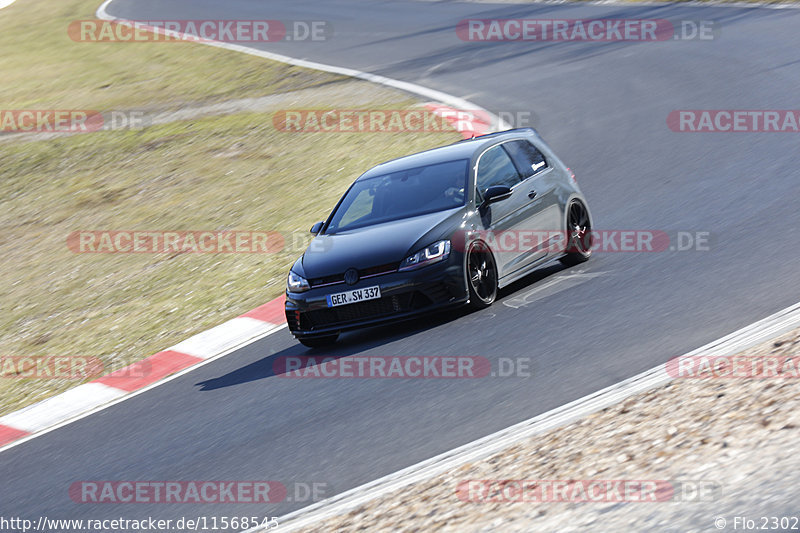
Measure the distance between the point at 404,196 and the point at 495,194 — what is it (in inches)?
38.5

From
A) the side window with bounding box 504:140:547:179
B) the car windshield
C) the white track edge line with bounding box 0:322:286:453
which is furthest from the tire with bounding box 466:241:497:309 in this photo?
the white track edge line with bounding box 0:322:286:453

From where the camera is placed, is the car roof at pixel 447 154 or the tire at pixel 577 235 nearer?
the car roof at pixel 447 154

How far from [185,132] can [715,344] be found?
54.2 feet

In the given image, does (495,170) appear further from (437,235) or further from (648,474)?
(648,474)

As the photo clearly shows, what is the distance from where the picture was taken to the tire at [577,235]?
11586mm

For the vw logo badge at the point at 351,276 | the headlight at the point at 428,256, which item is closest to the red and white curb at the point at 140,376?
the vw logo badge at the point at 351,276

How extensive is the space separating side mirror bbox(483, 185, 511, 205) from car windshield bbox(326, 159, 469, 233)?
0.24 m

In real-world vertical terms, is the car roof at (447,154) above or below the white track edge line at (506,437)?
above

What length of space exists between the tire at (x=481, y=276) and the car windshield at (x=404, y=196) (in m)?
0.62

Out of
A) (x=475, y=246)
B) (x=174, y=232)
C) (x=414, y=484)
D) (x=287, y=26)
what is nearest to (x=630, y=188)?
(x=475, y=246)

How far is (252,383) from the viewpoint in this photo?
9703 millimetres

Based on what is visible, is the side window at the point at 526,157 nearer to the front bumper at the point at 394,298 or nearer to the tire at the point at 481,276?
the tire at the point at 481,276

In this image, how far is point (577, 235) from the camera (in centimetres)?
1166

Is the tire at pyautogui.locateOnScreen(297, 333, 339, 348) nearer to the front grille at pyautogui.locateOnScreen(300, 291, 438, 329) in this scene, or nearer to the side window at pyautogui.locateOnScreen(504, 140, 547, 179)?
the front grille at pyautogui.locateOnScreen(300, 291, 438, 329)
